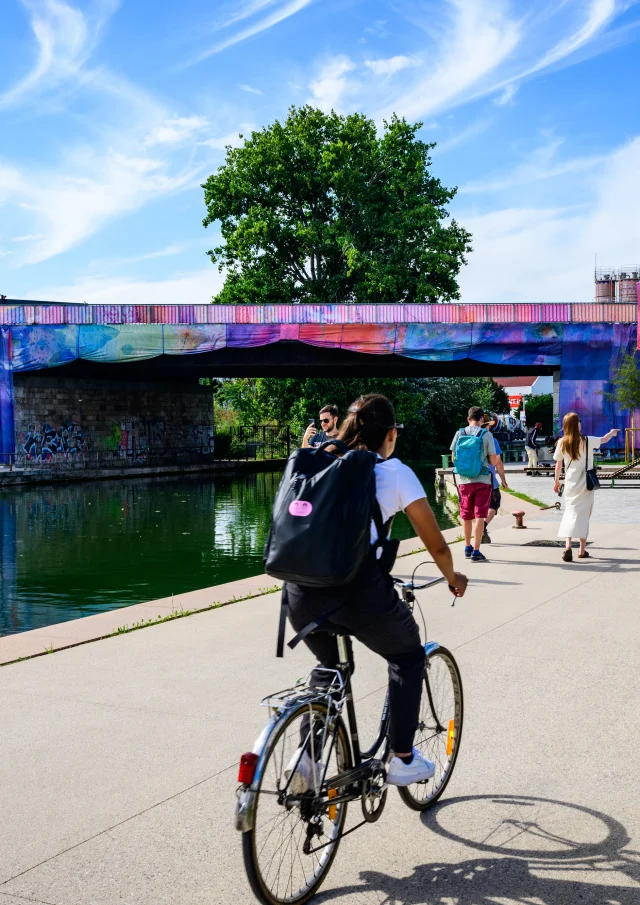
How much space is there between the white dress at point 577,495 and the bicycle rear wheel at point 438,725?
7.02 meters

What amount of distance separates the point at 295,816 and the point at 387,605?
29.9 inches

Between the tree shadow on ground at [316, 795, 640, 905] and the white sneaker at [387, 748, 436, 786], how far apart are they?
26cm

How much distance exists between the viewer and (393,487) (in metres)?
3.37

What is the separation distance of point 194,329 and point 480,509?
101ft

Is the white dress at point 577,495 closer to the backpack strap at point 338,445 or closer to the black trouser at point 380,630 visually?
the black trouser at point 380,630

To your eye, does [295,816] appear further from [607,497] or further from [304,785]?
[607,497]

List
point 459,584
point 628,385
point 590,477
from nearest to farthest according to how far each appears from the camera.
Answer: point 459,584
point 590,477
point 628,385

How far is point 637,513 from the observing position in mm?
17312

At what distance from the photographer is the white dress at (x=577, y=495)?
10930 millimetres

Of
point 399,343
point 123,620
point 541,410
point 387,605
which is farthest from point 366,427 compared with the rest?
point 541,410

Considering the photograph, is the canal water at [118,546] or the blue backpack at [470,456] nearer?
the blue backpack at [470,456]

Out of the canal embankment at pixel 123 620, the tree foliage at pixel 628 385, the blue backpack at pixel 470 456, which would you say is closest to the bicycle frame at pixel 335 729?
the canal embankment at pixel 123 620

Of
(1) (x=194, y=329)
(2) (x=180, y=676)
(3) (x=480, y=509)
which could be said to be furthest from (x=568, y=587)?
(1) (x=194, y=329)

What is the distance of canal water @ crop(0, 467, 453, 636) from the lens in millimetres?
11844
